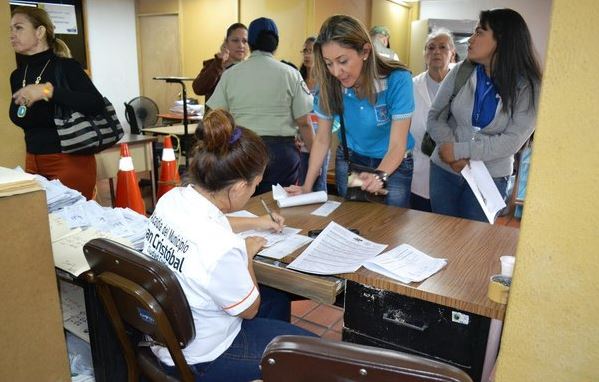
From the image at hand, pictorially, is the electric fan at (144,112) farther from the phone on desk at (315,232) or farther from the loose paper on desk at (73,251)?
the phone on desk at (315,232)

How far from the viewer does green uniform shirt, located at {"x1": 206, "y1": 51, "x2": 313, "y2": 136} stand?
8.13ft

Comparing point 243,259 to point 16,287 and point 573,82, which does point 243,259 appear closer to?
point 16,287

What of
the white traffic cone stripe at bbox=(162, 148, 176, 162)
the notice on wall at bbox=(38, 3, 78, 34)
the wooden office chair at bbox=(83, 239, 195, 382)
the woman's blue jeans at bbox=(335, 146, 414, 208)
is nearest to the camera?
the wooden office chair at bbox=(83, 239, 195, 382)

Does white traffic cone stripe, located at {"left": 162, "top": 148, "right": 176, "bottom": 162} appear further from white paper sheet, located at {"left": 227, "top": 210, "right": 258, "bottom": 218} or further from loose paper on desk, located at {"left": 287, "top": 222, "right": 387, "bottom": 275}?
loose paper on desk, located at {"left": 287, "top": 222, "right": 387, "bottom": 275}

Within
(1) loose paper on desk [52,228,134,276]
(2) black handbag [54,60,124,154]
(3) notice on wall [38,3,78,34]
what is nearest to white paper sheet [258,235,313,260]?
(1) loose paper on desk [52,228,134,276]

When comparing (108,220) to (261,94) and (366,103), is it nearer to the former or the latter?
(366,103)

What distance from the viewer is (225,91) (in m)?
2.55

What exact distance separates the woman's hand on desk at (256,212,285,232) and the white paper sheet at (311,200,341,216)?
0.68 feet

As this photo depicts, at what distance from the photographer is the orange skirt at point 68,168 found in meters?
1.93

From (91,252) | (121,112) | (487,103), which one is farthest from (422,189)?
(121,112)

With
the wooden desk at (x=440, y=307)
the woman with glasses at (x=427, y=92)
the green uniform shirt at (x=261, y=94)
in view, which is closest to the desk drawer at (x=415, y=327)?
the wooden desk at (x=440, y=307)

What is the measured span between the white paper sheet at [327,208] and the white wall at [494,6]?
13.9 feet

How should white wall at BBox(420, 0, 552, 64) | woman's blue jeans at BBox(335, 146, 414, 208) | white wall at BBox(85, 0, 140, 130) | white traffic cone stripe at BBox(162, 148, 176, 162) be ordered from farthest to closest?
white wall at BBox(85, 0, 140, 130) < white wall at BBox(420, 0, 552, 64) < white traffic cone stripe at BBox(162, 148, 176, 162) < woman's blue jeans at BBox(335, 146, 414, 208)

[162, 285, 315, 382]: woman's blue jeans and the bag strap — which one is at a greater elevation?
the bag strap
